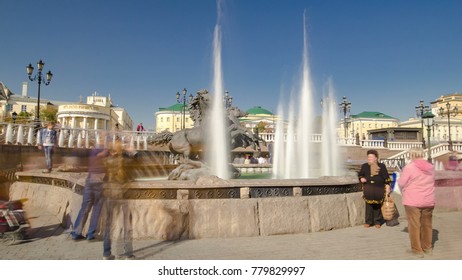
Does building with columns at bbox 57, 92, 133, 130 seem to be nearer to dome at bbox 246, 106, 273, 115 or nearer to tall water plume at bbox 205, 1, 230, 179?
dome at bbox 246, 106, 273, 115

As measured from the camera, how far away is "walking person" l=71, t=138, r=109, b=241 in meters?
3.79

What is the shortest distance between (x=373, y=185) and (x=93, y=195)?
406cm

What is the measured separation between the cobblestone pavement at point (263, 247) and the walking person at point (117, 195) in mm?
199

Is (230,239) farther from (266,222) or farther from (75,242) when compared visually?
(75,242)

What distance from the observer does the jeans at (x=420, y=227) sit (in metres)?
3.49

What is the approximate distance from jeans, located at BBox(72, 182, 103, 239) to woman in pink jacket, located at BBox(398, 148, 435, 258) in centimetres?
368

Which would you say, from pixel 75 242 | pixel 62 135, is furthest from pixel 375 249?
pixel 62 135

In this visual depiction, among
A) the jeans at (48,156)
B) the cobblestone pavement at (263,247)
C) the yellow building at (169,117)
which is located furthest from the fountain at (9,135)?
the yellow building at (169,117)

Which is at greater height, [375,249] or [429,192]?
[429,192]

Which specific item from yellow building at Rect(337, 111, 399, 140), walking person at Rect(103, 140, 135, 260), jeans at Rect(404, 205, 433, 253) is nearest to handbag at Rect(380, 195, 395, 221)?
jeans at Rect(404, 205, 433, 253)

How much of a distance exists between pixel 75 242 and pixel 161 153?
41.2ft

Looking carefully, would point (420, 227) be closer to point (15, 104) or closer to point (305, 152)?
point (305, 152)

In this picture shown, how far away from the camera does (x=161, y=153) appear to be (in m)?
16.4
